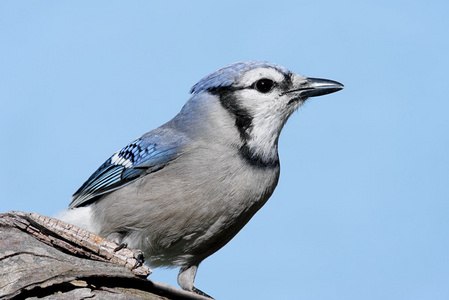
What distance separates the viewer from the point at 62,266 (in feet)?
8.73

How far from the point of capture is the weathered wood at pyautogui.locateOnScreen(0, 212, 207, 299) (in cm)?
257

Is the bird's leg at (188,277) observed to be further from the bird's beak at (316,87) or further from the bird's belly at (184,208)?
the bird's beak at (316,87)

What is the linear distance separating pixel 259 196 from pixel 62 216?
1295 millimetres

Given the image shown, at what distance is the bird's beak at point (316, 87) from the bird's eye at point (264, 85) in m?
0.13

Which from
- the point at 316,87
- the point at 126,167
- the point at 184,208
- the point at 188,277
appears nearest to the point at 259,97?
the point at 316,87

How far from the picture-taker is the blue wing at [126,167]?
3882 mm

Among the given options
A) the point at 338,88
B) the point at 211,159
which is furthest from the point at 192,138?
the point at 338,88

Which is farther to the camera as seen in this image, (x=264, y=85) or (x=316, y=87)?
(x=316, y=87)

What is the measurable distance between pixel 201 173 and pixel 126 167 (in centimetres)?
60

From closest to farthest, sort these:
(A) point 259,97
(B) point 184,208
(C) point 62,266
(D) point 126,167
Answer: (C) point 62,266
(B) point 184,208
(A) point 259,97
(D) point 126,167

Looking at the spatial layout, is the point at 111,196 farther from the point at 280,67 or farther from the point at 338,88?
the point at 338,88

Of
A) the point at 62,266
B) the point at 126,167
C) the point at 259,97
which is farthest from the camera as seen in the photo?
the point at 126,167

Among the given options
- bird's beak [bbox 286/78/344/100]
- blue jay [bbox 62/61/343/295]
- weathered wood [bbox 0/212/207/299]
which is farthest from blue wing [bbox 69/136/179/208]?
weathered wood [bbox 0/212/207/299]

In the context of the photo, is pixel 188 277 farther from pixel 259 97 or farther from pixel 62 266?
pixel 62 266
